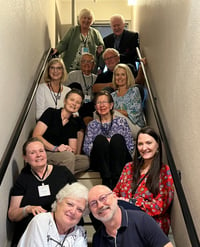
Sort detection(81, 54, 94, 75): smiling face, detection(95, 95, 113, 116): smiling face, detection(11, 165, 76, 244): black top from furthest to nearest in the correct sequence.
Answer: detection(81, 54, 94, 75): smiling face → detection(95, 95, 113, 116): smiling face → detection(11, 165, 76, 244): black top

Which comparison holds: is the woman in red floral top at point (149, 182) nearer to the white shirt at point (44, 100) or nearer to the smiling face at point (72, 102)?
the smiling face at point (72, 102)

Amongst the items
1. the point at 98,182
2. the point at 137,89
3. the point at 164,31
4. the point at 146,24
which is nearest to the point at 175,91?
the point at 164,31

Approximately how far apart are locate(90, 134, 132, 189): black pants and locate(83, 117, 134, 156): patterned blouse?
0.20m

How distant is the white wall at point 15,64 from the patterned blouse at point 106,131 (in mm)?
586

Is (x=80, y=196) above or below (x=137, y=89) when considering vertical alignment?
below

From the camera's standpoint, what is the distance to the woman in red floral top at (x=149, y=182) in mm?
2625

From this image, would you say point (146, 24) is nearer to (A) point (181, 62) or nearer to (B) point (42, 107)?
(B) point (42, 107)

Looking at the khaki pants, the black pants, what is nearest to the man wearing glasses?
the black pants

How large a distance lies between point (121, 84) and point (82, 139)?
0.93 metres

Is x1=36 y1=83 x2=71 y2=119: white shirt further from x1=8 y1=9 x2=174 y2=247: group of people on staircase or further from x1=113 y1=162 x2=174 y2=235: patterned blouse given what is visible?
x1=113 y1=162 x2=174 y2=235: patterned blouse

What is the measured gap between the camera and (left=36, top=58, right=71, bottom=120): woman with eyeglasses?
408 centimetres

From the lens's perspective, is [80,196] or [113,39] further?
[113,39]

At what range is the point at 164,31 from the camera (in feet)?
11.4

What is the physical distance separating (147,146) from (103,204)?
2.81ft
